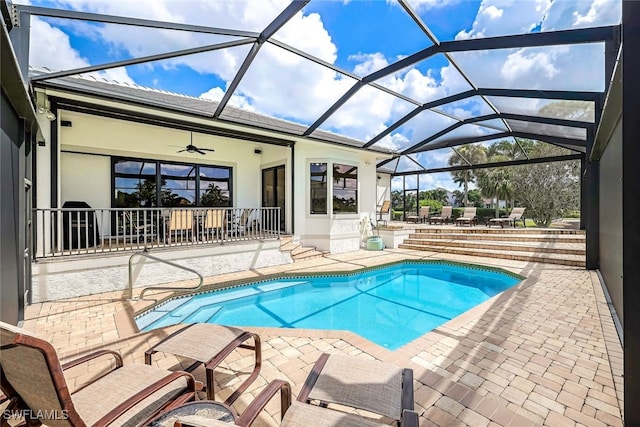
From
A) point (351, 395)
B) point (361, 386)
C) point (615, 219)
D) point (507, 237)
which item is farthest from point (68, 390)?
point (507, 237)

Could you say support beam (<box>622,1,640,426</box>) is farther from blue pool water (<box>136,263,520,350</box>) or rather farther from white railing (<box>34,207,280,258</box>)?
white railing (<box>34,207,280,258</box>)

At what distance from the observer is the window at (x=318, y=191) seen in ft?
33.8

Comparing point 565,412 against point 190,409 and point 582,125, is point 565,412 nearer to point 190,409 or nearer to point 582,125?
point 190,409

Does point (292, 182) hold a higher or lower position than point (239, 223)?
higher

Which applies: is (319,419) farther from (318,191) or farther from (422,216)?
(422,216)

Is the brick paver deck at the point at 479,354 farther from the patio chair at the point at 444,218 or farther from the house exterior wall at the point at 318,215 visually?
the patio chair at the point at 444,218

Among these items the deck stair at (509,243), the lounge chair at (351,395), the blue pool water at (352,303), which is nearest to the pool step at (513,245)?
the deck stair at (509,243)

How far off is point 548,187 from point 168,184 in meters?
20.8

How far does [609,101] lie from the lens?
12.7 ft

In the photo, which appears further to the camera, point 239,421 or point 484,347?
point 484,347

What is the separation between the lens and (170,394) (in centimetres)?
204

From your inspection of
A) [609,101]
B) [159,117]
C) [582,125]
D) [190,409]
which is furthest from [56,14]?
[582,125]

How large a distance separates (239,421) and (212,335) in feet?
5.11

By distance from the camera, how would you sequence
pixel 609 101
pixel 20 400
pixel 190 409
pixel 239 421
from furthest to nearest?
pixel 609 101, pixel 190 409, pixel 20 400, pixel 239 421
